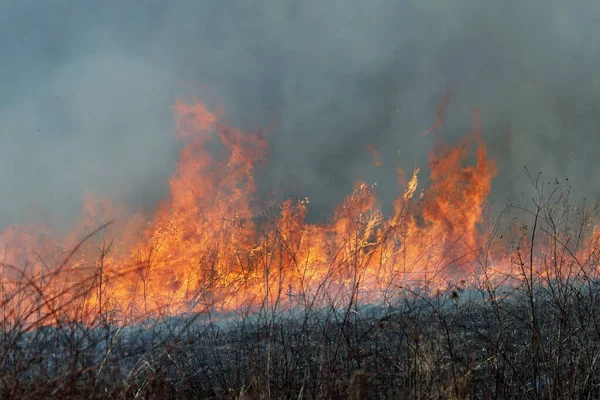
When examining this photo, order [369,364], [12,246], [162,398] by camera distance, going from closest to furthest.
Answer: [162,398] < [369,364] < [12,246]

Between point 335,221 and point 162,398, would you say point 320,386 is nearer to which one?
point 162,398

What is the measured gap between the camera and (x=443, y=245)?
15555mm

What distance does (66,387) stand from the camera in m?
2.18

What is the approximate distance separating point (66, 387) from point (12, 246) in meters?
18.5

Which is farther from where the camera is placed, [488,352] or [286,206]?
[286,206]

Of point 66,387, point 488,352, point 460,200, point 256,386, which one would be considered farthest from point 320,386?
point 460,200

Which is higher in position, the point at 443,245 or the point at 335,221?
the point at 335,221

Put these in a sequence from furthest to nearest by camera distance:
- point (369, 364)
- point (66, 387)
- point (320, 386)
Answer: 1. point (369, 364)
2. point (320, 386)
3. point (66, 387)

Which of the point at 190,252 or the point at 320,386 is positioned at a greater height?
the point at 190,252

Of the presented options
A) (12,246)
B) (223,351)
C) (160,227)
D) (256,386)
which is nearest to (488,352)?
(256,386)

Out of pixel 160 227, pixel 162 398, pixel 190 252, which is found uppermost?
pixel 160 227

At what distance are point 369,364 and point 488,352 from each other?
1.29m

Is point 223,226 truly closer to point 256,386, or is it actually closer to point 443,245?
point 443,245

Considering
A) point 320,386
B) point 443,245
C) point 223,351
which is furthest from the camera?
point 443,245
